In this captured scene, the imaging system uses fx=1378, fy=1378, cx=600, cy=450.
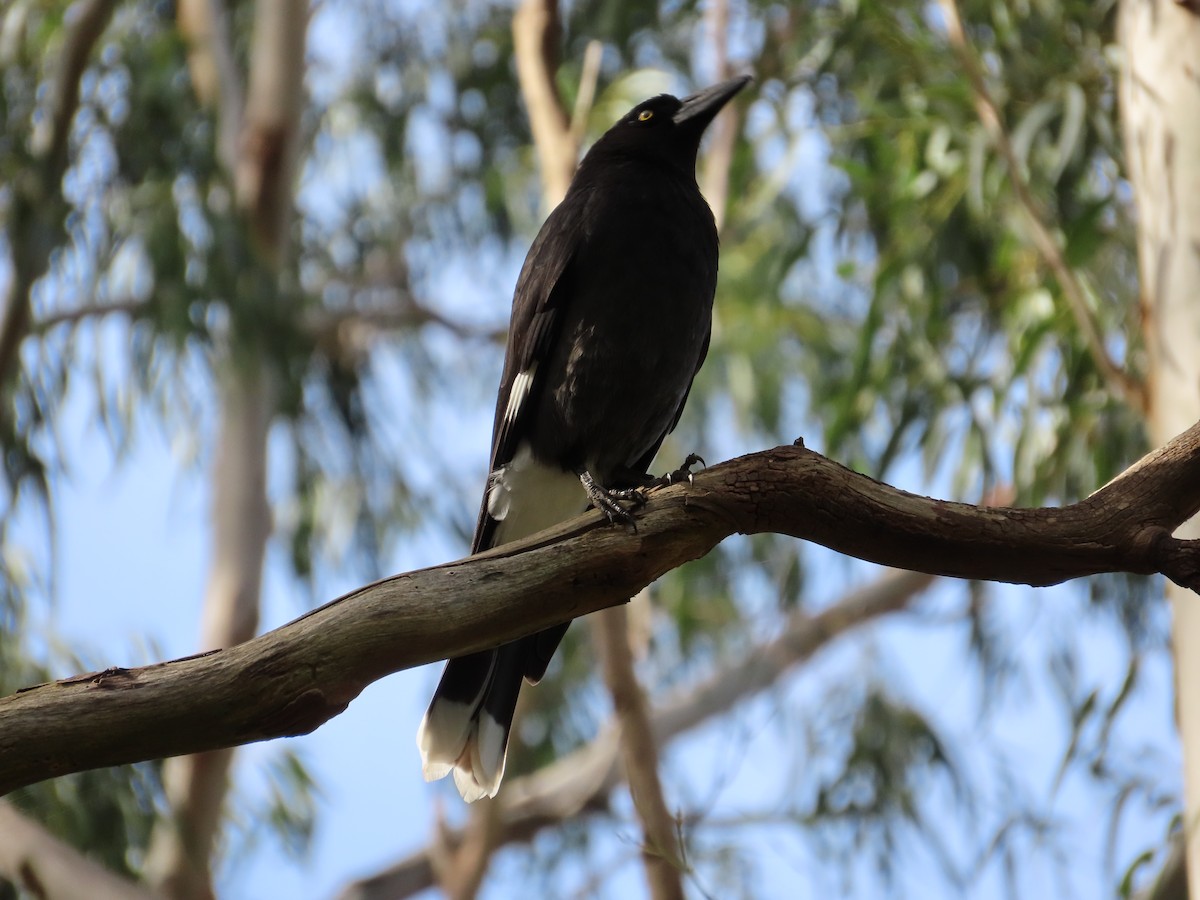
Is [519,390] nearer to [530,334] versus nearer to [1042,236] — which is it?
[530,334]

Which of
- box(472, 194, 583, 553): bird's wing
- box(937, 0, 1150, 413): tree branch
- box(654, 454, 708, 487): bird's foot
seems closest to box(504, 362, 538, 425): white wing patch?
box(472, 194, 583, 553): bird's wing

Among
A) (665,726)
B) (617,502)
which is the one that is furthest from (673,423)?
(665,726)

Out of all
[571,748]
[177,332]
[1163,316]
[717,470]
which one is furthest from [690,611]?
[717,470]

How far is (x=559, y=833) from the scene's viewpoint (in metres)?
5.51

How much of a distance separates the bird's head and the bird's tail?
3.91 ft

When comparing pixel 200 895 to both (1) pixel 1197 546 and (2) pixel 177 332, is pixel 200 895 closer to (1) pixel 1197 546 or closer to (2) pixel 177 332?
(2) pixel 177 332

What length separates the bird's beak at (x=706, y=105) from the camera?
3119 millimetres

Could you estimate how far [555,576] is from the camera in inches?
70.0

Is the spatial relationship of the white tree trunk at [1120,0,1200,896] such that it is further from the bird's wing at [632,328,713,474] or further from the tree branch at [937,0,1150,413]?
the bird's wing at [632,328,713,474]

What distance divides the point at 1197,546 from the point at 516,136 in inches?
177

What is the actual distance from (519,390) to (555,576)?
0.93 meters

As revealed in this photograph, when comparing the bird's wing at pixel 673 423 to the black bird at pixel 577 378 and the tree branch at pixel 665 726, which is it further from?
the tree branch at pixel 665 726

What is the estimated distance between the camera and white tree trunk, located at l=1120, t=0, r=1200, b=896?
249cm

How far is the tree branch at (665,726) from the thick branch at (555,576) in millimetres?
2636
